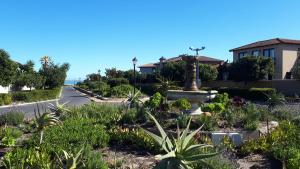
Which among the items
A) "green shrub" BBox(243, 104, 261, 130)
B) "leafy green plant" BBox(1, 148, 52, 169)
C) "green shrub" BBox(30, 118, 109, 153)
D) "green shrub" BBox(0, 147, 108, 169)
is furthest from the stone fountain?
"leafy green plant" BBox(1, 148, 52, 169)

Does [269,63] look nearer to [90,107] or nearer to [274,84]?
[274,84]

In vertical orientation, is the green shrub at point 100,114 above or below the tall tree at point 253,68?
below

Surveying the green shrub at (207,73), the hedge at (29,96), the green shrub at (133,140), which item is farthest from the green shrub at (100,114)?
the green shrub at (207,73)

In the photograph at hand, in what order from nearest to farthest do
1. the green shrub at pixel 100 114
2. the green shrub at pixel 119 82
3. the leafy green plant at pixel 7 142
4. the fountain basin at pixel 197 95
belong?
the leafy green plant at pixel 7 142 < the green shrub at pixel 100 114 < the fountain basin at pixel 197 95 < the green shrub at pixel 119 82

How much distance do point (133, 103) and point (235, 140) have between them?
5.93 metres

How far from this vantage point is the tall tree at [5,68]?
141 ft

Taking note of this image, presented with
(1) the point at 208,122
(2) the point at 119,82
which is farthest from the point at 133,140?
(2) the point at 119,82

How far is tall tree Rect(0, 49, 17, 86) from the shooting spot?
141ft

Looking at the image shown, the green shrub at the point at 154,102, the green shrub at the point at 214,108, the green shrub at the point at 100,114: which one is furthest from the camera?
the green shrub at the point at 154,102

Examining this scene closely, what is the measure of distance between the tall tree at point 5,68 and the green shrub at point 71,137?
3221 cm

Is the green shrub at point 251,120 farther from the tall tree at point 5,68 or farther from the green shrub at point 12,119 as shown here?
the tall tree at point 5,68

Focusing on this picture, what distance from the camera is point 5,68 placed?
4303cm

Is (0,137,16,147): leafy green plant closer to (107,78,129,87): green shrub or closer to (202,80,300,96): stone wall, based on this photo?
(202,80,300,96): stone wall

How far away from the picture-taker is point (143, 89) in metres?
60.8
